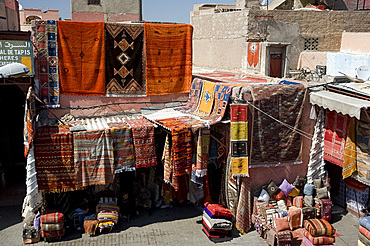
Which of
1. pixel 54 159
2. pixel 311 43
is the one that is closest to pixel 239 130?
pixel 54 159

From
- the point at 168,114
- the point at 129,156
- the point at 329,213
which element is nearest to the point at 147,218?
the point at 129,156

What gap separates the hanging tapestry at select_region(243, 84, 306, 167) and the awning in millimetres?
379

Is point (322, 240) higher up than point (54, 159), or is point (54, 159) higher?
point (54, 159)

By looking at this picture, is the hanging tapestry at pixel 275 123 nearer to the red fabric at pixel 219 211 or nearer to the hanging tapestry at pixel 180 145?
the red fabric at pixel 219 211

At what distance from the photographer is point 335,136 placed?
8812mm

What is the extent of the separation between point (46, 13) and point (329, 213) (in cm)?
2292

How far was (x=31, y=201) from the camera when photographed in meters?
8.02

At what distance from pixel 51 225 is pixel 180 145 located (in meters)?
3.37

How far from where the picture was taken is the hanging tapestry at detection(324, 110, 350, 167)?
8.55 metres

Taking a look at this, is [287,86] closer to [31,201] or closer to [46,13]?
[31,201]

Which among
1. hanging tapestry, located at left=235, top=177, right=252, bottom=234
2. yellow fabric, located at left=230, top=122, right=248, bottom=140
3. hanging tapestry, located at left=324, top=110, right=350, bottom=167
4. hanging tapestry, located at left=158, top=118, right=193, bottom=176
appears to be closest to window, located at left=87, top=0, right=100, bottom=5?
hanging tapestry, located at left=158, top=118, right=193, bottom=176

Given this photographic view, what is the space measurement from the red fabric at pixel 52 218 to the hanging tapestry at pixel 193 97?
3.90 meters

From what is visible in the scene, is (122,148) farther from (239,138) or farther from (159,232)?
(239,138)

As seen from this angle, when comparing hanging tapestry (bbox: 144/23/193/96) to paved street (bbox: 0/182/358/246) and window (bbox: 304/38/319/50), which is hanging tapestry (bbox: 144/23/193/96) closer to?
paved street (bbox: 0/182/358/246)
